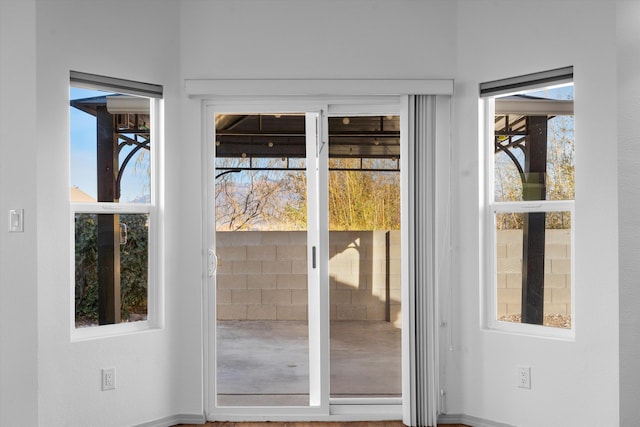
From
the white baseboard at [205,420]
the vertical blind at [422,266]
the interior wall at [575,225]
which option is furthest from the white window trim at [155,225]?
the interior wall at [575,225]

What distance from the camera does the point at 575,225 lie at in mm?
3875

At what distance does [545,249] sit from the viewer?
4121mm

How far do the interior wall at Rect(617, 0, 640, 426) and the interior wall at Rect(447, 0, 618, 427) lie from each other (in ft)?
0.14

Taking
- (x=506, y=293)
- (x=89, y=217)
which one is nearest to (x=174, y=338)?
(x=89, y=217)

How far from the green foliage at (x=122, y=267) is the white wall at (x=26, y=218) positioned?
0.51 m

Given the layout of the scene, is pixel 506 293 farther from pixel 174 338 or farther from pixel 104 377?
pixel 104 377

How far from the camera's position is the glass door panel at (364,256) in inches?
180

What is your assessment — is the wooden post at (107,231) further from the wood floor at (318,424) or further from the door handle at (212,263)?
the wood floor at (318,424)

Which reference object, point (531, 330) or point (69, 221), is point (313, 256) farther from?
point (69, 221)

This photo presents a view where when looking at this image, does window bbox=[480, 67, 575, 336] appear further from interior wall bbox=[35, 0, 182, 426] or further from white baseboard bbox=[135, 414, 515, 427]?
interior wall bbox=[35, 0, 182, 426]

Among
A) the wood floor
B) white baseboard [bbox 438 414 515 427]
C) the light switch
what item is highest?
the light switch

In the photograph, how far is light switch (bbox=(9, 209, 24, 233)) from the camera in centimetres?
344

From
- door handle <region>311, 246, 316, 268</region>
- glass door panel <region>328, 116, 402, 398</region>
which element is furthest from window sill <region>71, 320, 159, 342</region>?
glass door panel <region>328, 116, 402, 398</region>

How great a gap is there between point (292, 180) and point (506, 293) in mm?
1644
